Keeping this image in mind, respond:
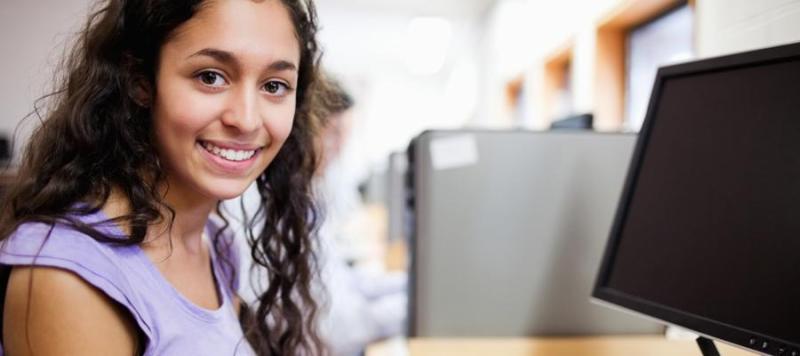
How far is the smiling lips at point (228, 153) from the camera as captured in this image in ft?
2.48

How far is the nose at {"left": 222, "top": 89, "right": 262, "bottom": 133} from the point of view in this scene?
0.75m

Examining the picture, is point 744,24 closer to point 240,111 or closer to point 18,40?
point 240,111

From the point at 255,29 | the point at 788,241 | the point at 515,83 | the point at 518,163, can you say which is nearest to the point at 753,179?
the point at 788,241

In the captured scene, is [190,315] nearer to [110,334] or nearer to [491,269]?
[110,334]

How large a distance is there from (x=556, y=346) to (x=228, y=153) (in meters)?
0.75

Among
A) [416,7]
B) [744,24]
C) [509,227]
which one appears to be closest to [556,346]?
[509,227]

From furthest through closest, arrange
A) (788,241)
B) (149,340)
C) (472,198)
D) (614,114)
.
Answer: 1. (614,114)
2. (472,198)
3. (149,340)
4. (788,241)

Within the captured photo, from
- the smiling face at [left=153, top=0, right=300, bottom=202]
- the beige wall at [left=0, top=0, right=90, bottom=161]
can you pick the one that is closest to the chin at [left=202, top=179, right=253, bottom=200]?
the smiling face at [left=153, top=0, right=300, bottom=202]

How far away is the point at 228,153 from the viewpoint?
77cm

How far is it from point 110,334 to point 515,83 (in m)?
3.79

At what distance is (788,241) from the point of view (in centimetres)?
59

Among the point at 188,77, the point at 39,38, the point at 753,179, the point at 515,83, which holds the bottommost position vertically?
the point at 753,179

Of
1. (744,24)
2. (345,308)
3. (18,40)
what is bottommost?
(345,308)

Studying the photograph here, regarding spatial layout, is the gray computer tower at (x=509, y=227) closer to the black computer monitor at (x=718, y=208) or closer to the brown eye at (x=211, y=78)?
the black computer monitor at (x=718, y=208)
